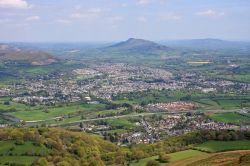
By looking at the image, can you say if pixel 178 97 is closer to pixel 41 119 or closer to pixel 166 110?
pixel 166 110

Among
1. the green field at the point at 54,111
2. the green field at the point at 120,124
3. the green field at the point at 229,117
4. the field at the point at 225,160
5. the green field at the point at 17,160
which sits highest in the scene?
the field at the point at 225,160

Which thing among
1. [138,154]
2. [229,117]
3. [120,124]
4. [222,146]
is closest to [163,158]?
[138,154]

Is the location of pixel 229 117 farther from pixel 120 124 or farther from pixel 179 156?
pixel 179 156

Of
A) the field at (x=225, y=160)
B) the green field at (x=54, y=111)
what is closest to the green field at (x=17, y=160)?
the field at (x=225, y=160)

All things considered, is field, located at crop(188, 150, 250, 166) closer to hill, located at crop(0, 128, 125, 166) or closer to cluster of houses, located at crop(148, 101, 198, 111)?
hill, located at crop(0, 128, 125, 166)

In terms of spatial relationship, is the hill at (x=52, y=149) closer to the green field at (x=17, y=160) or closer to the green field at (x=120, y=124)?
the green field at (x=17, y=160)

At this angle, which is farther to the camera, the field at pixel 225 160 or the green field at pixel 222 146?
the green field at pixel 222 146

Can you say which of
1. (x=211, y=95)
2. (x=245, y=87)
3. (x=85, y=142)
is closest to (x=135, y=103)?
(x=211, y=95)
